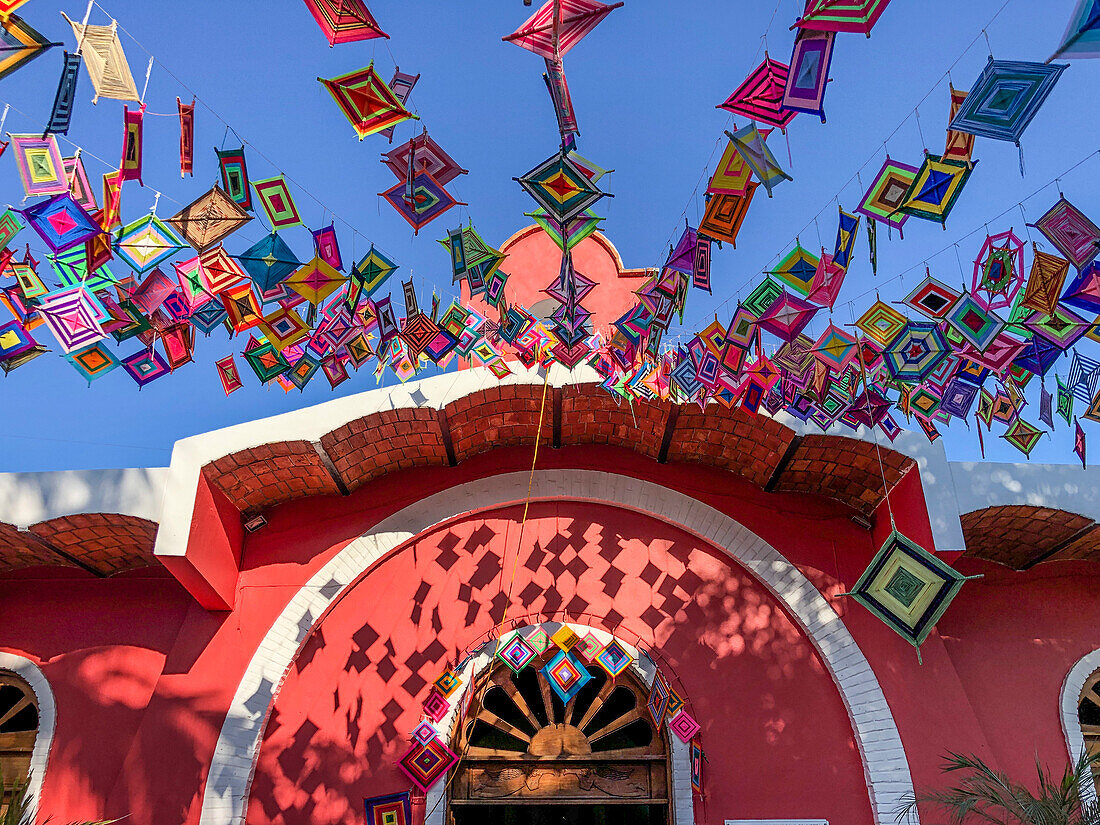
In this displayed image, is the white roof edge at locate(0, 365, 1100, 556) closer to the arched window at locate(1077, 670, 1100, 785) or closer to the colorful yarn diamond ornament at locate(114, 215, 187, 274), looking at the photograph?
the arched window at locate(1077, 670, 1100, 785)

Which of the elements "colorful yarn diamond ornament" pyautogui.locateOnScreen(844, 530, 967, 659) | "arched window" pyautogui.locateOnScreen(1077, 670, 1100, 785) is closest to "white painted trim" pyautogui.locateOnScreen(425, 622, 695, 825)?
"colorful yarn diamond ornament" pyautogui.locateOnScreen(844, 530, 967, 659)

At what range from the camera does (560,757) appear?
24.9 feet

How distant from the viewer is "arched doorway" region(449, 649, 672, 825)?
24.7 ft

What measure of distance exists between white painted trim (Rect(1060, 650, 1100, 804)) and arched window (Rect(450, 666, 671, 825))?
391 cm

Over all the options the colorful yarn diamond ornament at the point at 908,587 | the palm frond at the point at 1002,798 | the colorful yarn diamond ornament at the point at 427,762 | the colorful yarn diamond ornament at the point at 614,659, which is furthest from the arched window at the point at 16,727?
the palm frond at the point at 1002,798

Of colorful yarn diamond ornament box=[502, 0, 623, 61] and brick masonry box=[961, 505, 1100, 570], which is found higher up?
colorful yarn diamond ornament box=[502, 0, 623, 61]

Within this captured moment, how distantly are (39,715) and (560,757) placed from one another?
16.6 feet

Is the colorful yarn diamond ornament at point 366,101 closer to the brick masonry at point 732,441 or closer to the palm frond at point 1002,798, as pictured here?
the brick masonry at point 732,441

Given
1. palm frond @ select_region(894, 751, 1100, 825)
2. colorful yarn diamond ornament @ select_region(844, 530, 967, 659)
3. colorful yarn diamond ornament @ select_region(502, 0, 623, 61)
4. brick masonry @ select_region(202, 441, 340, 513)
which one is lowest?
palm frond @ select_region(894, 751, 1100, 825)

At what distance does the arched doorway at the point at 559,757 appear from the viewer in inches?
296

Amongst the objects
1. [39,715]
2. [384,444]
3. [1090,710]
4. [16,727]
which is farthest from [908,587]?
[16,727]

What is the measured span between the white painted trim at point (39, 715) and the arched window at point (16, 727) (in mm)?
105

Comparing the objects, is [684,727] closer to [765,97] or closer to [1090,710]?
[1090,710]

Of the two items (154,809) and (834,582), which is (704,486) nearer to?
(834,582)
